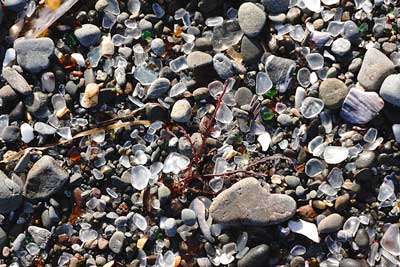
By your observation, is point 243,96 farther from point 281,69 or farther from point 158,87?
point 158,87

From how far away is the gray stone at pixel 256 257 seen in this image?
252 centimetres

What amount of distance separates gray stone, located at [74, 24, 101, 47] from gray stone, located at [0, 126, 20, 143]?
19.0 inches

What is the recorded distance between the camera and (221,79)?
2664mm

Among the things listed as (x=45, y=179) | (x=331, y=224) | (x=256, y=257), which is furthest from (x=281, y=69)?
(x=45, y=179)

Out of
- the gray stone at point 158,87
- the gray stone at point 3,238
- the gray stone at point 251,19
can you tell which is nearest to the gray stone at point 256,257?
the gray stone at point 158,87

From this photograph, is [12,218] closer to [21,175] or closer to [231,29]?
[21,175]

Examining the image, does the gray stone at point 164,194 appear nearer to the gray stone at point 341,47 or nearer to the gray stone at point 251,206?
the gray stone at point 251,206

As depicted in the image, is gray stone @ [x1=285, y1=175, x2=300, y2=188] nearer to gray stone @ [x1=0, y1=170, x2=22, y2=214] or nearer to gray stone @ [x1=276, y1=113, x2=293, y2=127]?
gray stone @ [x1=276, y1=113, x2=293, y2=127]

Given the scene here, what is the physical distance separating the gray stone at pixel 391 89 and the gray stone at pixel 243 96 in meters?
0.54

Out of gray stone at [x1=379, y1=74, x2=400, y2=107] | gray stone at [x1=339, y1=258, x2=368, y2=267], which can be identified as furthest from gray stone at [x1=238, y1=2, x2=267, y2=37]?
gray stone at [x1=339, y1=258, x2=368, y2=267]

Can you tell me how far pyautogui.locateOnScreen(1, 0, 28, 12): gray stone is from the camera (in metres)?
2.72

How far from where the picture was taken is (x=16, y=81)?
8.82 feet

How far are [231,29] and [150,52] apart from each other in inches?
14.5

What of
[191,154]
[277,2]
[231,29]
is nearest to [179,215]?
[191,154]
